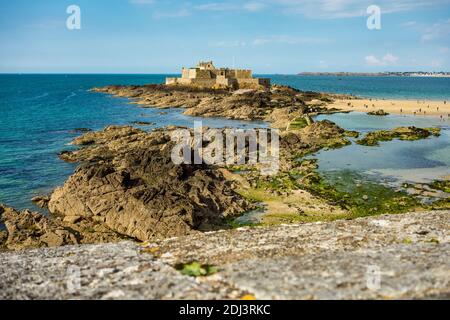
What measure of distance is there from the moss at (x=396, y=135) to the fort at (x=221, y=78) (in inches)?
2550

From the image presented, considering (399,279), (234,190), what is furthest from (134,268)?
(234,190)

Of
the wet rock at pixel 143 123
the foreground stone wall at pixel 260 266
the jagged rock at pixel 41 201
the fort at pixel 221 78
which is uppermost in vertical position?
the fort at pixel 221 78

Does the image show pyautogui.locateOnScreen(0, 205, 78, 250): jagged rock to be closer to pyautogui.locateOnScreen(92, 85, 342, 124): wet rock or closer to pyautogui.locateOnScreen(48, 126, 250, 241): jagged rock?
pyautogui.locateOnScreen(48, 126, 250, 241): jagged rock

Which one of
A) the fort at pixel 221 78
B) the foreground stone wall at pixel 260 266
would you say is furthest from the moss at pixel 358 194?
the fort at pixel 221 78

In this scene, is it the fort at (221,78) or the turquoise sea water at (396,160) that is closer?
the turquoise sea water at (396,160)

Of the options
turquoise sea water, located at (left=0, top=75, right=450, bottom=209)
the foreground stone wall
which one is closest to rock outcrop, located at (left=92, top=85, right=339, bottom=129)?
turquoise sea water, located at (left=0, top=75, right=450, bottom=209)

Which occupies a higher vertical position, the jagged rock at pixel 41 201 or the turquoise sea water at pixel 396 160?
the turquoise sea water at pixel 396 160

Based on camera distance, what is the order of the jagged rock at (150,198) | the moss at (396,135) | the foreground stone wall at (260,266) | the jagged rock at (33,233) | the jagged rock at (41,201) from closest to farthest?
the foreground stone wall at (260,266)
the jagged rock at (33,233)
the jagged rock at (150,198)
the jagged rock at (41,201)
the moss at (396,135)

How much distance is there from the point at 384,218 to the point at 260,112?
70841mm

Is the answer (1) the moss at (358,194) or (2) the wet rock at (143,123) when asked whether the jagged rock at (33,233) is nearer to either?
(1) the moss at (358,194)

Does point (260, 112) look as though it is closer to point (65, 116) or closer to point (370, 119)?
point (370, 119)

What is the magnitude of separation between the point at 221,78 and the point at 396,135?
245 ft

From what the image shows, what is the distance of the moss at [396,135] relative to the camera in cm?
5703

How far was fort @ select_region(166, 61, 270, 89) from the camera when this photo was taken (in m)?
127
